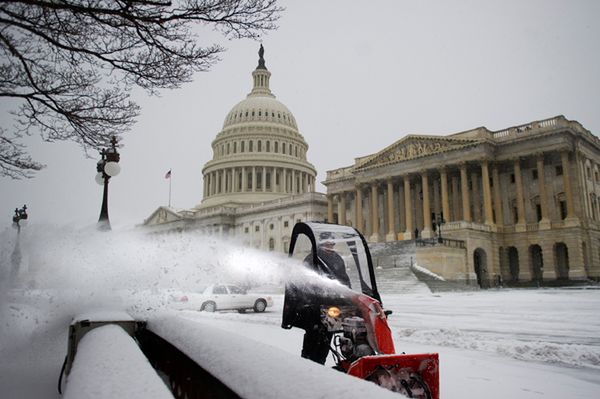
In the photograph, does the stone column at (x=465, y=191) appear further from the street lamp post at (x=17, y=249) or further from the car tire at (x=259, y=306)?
the street lamp post at (x=17, y=249)

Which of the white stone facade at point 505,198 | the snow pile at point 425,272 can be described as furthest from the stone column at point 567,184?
the snow pile at point 425,272

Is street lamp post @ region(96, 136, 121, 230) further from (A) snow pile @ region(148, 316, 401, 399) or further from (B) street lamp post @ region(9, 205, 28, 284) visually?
(A) snow pile @ region(148, 316, 401, 399)

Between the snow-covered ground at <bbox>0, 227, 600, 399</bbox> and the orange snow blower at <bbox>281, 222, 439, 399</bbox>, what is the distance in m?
1.15

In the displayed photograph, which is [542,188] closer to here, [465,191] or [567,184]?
[567,184]

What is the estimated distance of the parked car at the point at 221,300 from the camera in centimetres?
2062

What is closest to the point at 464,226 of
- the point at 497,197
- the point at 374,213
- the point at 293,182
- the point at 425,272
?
the point at 497,197

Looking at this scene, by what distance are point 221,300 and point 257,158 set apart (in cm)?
7844

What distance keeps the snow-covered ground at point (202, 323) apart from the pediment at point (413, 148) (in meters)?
36.5

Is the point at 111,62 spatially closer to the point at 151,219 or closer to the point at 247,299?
the point at 247,299

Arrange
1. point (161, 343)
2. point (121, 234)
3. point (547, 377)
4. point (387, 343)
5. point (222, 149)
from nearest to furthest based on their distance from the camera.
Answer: point (387, 343) → point (161, 343) → point (547, 377) → point (121, 234) → point (222, 149)

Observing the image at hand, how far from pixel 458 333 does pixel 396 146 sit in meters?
46.1

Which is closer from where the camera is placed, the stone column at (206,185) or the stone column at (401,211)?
the stone column at (401,211)

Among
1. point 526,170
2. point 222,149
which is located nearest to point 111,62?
point 526,170

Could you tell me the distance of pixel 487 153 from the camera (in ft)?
157
